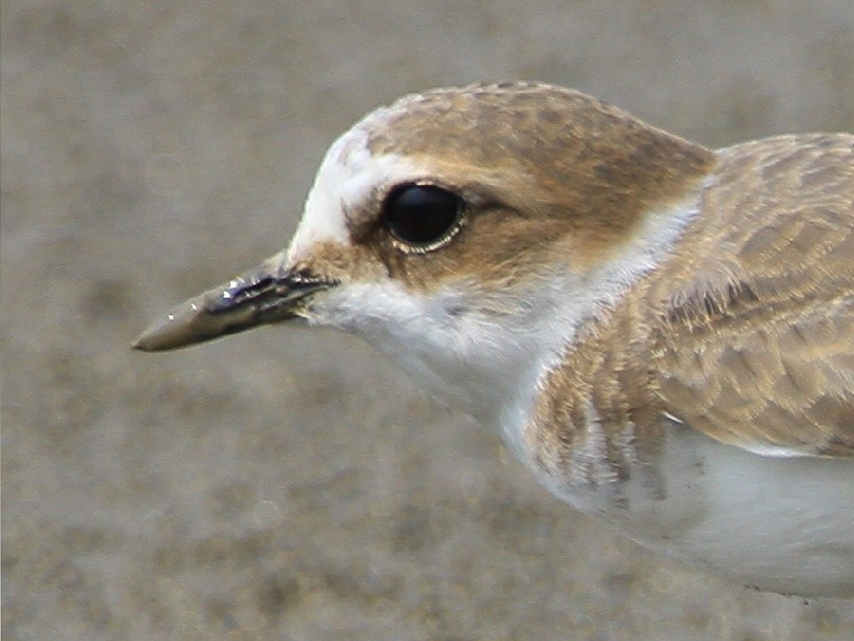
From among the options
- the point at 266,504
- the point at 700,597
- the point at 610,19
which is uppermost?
the point at 610,19

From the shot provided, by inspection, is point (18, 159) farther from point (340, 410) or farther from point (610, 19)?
point (610, 19)

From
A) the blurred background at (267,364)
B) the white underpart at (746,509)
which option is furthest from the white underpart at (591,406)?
the blurred background at (267,364)

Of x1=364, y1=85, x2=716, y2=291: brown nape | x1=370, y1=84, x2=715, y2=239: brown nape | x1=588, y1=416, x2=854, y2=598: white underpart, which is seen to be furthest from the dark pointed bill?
x1=588, y1=416, x2=854, y2=598: white underpart

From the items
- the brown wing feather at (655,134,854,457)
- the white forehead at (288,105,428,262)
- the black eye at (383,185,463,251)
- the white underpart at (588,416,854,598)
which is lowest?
the white underpart at (588,416,854,598)

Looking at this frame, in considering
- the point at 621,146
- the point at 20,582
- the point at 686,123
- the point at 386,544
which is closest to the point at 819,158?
the point at 621,146

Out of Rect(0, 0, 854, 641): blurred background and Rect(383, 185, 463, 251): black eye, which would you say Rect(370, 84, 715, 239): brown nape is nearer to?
Rect(383, 185, 463, 251): black eye

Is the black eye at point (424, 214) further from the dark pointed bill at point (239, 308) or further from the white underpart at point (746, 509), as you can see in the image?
the white underpart at point (746, 509)
